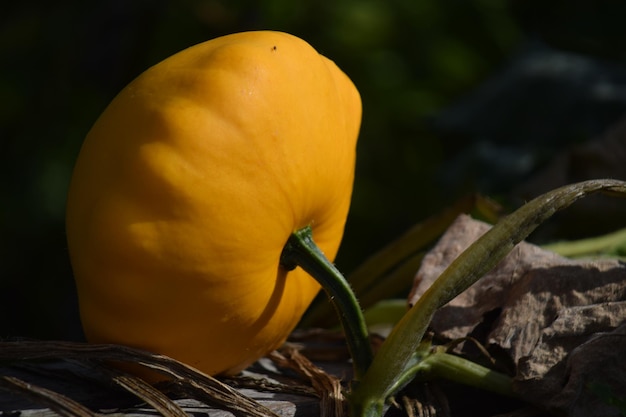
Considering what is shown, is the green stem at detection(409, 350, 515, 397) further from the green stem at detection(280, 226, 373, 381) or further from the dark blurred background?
the dark blurred background

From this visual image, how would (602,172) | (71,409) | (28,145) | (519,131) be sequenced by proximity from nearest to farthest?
(71,409)
(602,172)
(519,131)
(28,145)

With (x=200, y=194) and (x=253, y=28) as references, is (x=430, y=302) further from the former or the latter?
(x=253, y=28)

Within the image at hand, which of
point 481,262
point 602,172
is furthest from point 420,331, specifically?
point 602,172

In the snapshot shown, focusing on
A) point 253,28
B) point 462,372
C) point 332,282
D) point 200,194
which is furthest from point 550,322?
point 253,28

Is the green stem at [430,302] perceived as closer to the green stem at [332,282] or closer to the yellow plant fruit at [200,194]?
the green stem at [332,282]

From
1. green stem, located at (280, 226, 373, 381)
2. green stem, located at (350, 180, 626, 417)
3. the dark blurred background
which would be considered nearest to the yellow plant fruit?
green stem, located at (280, 226, 373, 381)

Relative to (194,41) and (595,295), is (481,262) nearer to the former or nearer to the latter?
(595,295)
